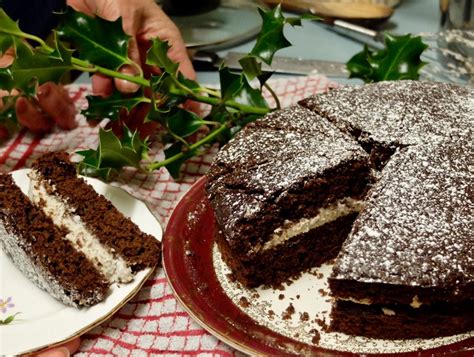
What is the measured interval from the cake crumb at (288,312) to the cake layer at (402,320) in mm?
137

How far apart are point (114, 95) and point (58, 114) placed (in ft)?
1.77

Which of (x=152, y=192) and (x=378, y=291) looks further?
(x=152, y=192)

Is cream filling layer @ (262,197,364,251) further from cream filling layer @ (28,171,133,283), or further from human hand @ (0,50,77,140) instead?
human hand @ (0,50,77,140)

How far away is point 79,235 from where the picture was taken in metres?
2.04

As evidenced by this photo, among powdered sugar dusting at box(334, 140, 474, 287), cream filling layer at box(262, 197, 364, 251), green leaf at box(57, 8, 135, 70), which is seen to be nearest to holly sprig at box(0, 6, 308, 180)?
green leaf at box(57, 8, 135, 70)

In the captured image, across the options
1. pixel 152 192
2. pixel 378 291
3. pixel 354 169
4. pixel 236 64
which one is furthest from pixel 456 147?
pixel 236 64

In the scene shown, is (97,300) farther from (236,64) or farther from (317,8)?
(317,8)

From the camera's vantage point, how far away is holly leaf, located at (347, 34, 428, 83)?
7.98 ft

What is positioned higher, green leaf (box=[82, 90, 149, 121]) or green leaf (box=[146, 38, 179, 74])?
green leaf (box=[146, 38, 179, 74])

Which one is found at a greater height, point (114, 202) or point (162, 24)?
point (162, 24)

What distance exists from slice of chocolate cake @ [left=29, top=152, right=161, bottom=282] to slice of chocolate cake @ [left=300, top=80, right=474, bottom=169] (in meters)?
0.77

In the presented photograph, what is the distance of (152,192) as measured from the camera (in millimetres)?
2385

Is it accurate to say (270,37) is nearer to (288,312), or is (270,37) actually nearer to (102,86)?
(102,86)

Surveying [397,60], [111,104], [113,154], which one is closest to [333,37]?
[397,60]
